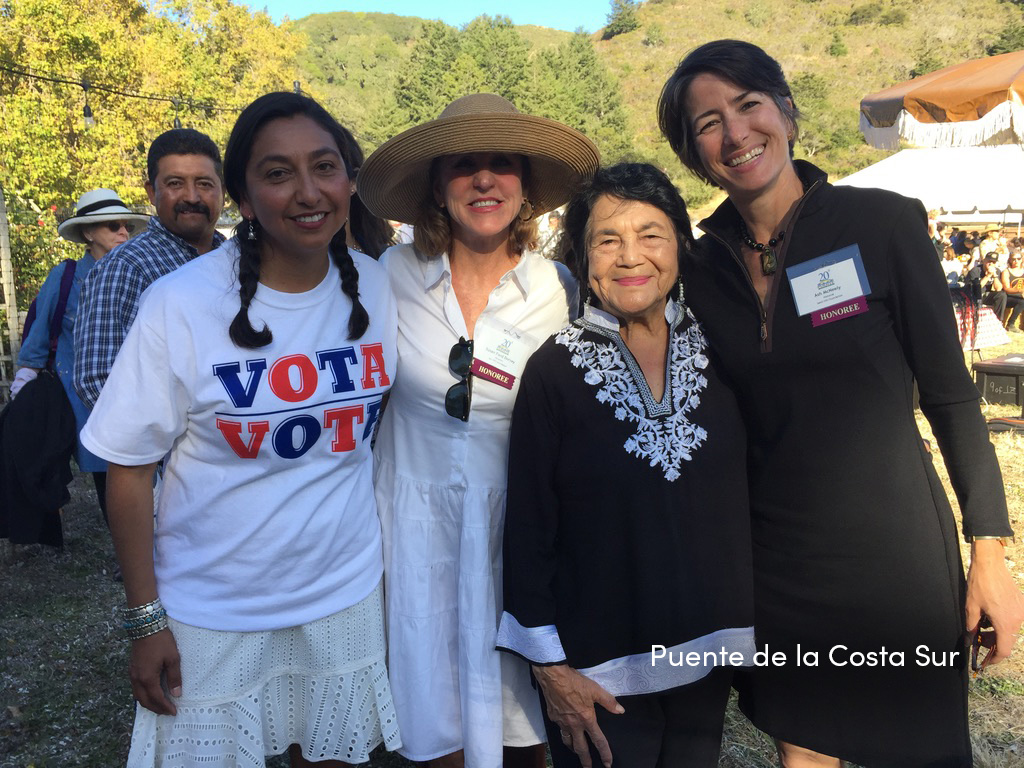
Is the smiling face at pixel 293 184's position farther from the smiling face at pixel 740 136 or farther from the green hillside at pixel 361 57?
the green hillside at pixel 361 57

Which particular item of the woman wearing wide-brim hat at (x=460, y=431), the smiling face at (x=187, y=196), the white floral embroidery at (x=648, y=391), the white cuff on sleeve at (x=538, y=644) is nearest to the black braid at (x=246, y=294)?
the woman wearing wide-brim hat at (x=460, y=431)

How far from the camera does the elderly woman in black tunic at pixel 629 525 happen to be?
5.86 ft

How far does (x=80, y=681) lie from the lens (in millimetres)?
3486

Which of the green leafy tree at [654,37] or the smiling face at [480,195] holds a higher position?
the green leafy tree at [654,37]

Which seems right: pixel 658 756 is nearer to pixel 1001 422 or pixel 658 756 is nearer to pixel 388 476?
pixel 388 476

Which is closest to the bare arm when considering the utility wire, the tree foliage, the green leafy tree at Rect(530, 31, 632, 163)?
the tree foliage

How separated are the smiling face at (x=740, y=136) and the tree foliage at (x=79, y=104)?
30.4 feet

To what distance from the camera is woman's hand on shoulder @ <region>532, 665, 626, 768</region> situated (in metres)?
1.81

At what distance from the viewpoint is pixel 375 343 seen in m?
1.94

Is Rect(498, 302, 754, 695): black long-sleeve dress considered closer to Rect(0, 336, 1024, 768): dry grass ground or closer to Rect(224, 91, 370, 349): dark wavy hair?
Rect(224, 91, 370, 349): dark wavy hair

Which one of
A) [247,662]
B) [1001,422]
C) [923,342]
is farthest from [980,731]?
[1001,422]

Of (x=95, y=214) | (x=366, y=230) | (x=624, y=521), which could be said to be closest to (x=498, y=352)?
(x=624, y=521)

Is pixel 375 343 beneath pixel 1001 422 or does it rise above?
above

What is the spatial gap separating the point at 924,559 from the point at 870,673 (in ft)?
1.04
